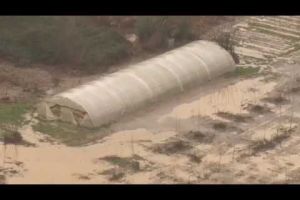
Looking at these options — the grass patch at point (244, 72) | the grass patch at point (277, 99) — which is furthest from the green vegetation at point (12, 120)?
the grass patch at point (277, 99)

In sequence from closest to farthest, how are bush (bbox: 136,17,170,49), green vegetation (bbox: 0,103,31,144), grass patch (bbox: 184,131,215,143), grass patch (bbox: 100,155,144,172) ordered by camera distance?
grass patch (bbox: 100,155,144,172), green vegetation (bbox: 0,103,31,144), grass patch (bbox: 184,131,215,143), bush (bbox: 136,17,170,49)

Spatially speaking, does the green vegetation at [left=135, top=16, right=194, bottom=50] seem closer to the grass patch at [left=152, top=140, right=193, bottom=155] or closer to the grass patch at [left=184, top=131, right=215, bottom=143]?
the grass patch at [left=184, top=131, right=215, bottom=143]

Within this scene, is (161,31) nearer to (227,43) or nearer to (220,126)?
(227,43)

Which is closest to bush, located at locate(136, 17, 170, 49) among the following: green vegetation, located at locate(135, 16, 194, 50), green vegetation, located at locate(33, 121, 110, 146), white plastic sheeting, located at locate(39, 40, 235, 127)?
green vegetation, located at locate(135, 16, 194, 50)

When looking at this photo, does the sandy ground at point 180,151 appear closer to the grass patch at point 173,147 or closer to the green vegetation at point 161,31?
the grass patch at point 173,147

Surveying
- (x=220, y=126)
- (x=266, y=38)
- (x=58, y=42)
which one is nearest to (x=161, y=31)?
(x=58, y=42)

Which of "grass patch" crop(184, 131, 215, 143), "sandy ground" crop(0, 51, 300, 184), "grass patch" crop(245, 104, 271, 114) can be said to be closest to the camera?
"sandy ground" crop(0, 51, 300, 184)
